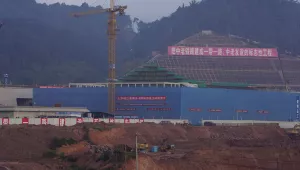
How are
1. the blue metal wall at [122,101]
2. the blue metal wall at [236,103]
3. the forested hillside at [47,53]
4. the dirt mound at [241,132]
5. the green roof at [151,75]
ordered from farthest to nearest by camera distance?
the forested hillside at [47,53], the green roof at [151,75], the blue metal wall at [236,103], the blue metal wall at [122,101], the dirt mound at [241,132]

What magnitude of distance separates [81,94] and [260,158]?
168ft

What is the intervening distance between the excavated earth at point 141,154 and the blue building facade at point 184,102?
19.2 metres

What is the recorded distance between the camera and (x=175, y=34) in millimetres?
160375

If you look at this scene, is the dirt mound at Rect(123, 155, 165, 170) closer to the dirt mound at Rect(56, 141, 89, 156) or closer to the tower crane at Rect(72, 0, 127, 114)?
the dirt mound at Rect(56, 141, 89, 156)

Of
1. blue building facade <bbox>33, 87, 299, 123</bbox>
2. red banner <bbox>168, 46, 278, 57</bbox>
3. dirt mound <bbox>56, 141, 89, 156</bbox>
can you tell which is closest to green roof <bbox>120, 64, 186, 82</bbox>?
blue building facade <bbox>33, 87, 299, 123</bbox>

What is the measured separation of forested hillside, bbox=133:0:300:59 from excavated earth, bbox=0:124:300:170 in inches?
2906

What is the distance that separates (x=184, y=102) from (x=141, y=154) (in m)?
47.0

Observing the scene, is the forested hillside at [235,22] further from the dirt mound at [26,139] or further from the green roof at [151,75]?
the dirt mound at [26,139]

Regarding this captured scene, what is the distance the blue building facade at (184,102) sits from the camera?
94312mm

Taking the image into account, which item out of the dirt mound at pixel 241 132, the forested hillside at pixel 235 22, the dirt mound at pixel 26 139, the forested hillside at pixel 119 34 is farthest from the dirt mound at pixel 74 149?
the forested hillside at pixel 119 34

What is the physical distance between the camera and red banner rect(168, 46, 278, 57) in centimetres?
11144

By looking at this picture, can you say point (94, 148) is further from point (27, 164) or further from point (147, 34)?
point (147, 34)

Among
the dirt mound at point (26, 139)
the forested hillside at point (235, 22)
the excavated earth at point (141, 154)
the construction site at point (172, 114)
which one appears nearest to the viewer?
the excavated earth at point (141, 154)

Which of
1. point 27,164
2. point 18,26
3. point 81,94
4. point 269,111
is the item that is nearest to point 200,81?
point 269,111
